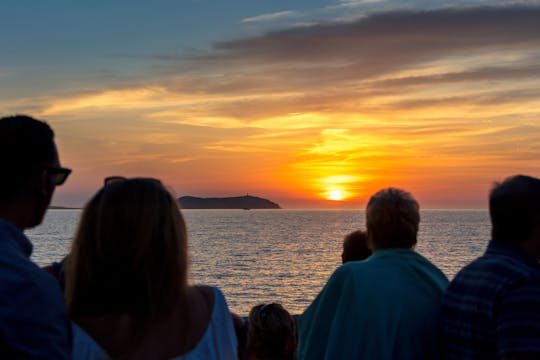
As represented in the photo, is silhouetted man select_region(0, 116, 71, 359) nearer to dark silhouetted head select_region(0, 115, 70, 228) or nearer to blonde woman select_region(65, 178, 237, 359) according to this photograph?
dark silhouetted head select_region(0, 115, 70, 228)

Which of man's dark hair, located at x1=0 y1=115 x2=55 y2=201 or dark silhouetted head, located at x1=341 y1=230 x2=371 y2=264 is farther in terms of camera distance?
dark silhouetted head, located at x1=341 y1=230 x2=371 y2=264

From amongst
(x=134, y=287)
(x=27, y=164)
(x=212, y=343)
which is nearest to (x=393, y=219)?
(x=212, y=343)

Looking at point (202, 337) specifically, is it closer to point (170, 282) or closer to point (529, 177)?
point (170, 282)

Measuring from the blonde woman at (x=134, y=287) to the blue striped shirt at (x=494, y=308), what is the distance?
132cm

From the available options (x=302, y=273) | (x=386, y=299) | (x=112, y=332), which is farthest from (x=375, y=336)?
(x=302, y=273)

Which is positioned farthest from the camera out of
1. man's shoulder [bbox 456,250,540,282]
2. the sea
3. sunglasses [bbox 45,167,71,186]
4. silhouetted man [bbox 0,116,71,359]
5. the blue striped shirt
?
the sea

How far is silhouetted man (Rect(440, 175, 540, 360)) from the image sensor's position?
106 inches

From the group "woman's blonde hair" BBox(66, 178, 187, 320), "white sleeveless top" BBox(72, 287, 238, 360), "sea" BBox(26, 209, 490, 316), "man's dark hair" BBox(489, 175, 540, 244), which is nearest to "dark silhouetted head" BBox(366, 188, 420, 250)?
"man's dark hair" BBox(489, 175, 540, 244)

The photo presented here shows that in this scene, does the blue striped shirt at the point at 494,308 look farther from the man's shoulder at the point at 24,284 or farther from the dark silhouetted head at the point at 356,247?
the man's shoulder at the point at 24,284

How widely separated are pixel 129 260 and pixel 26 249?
0.32 m

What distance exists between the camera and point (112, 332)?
2.00 m

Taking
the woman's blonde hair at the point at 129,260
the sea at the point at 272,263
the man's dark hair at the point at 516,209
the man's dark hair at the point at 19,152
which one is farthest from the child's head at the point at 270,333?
the sea at the point at 272,263

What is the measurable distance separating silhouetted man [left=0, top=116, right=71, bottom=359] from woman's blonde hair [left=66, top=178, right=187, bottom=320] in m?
0.15

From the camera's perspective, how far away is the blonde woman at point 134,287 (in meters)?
1.99
